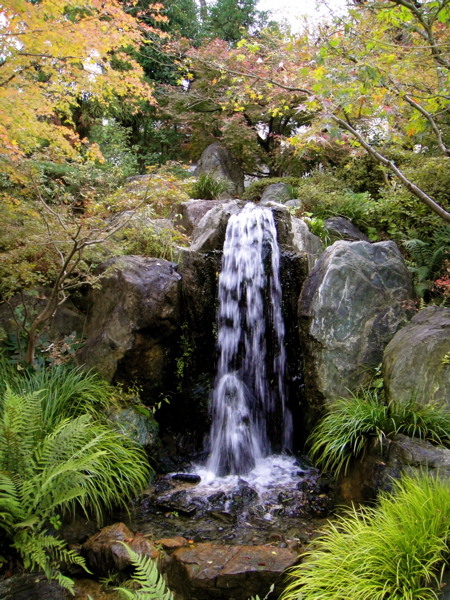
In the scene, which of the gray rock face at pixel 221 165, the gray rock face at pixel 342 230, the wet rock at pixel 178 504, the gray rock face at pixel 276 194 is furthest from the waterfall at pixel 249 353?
the gray rock face at pixel 221 165

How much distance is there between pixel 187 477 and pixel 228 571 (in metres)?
1.84

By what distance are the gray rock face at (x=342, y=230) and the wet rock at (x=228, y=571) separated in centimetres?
526

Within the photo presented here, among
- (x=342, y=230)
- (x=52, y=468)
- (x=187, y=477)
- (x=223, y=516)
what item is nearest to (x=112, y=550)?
(x=52, y=468)

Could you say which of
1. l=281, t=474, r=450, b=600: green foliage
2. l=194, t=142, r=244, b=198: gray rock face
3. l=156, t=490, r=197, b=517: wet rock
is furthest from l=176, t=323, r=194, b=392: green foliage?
l=194, t=142, r=244, b=198: gray rock face

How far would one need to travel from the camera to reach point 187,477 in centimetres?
482

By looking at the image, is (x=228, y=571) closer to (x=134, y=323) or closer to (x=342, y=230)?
(x=134, y=323)

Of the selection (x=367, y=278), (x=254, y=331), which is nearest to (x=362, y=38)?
(x=367, y=278)

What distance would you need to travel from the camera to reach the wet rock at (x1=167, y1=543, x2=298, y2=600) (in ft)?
9.81

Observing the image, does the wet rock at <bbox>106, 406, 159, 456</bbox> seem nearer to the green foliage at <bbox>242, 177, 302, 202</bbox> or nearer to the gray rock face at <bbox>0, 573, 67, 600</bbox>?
the gray rock face at <bbox>0, 573, 67, 600</bbox>

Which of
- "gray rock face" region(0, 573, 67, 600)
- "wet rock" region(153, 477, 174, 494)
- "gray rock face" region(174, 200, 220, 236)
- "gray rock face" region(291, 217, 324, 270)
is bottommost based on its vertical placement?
"wet rock" region(153, 477, 174, 494)

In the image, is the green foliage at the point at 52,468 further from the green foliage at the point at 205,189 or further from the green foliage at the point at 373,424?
the green foliage at the point at 205,189

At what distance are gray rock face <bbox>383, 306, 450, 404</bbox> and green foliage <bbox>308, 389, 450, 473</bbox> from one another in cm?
13

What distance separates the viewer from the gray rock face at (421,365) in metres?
3.92

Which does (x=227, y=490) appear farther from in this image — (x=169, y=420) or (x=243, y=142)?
(x=243, y=142)
